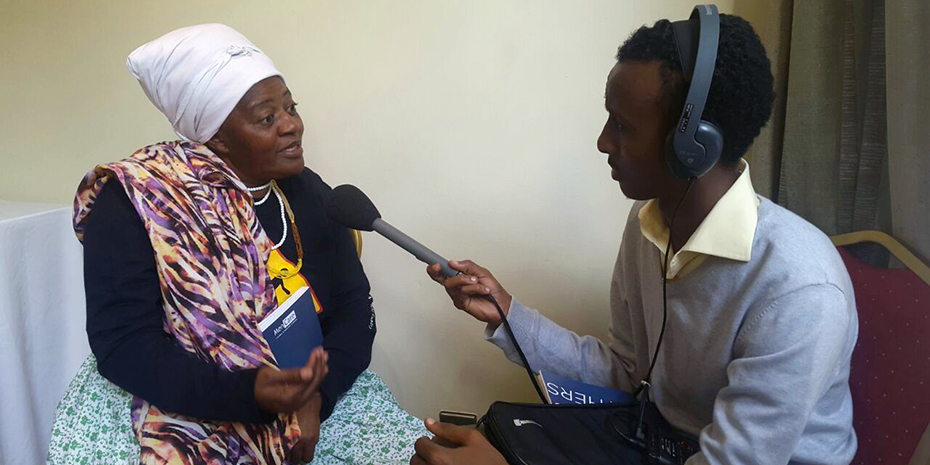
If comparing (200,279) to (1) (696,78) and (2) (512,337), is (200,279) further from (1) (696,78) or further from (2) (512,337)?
(1) (696,78)

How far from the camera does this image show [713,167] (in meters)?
0.78

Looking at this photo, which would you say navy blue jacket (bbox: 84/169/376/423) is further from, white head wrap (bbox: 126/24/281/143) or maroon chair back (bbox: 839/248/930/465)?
maroon chair back (bbox: 839/248/930/465)

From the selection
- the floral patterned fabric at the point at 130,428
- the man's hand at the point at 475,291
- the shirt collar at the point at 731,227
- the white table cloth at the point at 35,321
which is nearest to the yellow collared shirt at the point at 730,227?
the shirt collar at the point at 731,227

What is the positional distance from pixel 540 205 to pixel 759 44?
693mm

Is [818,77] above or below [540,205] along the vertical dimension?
above

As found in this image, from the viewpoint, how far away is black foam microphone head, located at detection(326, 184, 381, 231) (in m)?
0.97

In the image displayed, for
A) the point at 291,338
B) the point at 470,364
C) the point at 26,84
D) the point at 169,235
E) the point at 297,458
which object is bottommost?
the point at 470,364

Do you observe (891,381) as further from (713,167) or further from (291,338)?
(291,338)

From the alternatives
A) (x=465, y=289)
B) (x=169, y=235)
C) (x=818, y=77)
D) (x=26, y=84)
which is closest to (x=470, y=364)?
(x=465, y=289)

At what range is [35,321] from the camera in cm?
137

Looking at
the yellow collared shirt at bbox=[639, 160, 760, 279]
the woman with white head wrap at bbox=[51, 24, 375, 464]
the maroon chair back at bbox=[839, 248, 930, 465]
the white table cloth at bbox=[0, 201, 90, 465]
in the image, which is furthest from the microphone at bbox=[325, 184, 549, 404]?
the white table cloth at bbox=[0, 201, 90, 465]

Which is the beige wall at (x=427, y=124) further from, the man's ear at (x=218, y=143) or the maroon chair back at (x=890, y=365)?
the maroon chair back at (x=890, y=365)

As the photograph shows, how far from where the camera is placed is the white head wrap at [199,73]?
3.14 ft

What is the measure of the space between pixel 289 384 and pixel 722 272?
0.62 m
